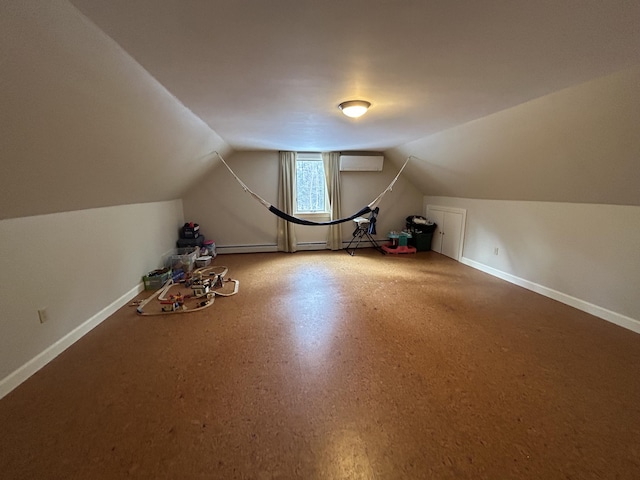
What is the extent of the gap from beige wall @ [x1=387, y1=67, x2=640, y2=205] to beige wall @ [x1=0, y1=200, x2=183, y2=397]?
371cm

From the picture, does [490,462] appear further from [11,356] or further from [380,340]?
[11,356]

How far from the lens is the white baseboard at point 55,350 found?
1644 millimetres

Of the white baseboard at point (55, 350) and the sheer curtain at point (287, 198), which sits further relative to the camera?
the sheer curtain at point (287, 198)

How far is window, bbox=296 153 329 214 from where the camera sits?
5.05 meters

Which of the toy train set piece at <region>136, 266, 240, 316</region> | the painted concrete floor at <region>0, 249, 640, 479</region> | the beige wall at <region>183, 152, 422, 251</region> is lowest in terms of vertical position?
the painted concrete floor at <region>0, 249, 640, 479</region>

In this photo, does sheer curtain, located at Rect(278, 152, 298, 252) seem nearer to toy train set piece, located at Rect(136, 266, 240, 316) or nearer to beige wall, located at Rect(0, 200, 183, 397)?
toy train set piece, located at Rect(136, 266, 240, 316)

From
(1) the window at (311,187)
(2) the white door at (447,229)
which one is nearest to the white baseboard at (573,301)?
(2) the white door at (447,229)

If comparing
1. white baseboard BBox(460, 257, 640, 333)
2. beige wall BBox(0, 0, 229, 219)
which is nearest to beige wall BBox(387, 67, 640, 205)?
white baseboard BBox(460, 257, 640, 333)

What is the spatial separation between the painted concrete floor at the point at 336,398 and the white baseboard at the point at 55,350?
6 centimetres

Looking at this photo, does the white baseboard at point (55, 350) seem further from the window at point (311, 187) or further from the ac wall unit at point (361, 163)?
the ac wall unit at point (361, 163)

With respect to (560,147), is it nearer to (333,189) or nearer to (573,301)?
(573,301)

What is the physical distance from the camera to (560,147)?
229 cm

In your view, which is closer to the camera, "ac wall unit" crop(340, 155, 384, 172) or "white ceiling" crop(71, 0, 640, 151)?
"white ceiling" crop(71, 0, 640, 151)

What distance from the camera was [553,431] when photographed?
4.50 feet
